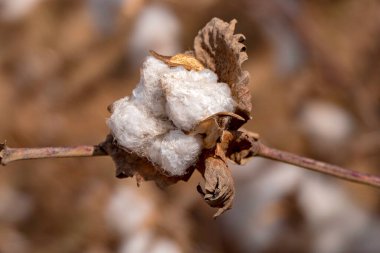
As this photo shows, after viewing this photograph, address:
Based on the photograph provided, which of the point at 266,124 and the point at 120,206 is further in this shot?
the point at 266,124

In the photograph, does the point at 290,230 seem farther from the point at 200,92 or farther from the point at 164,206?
the point at 200,92

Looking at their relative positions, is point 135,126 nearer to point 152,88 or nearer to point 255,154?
point 152,88

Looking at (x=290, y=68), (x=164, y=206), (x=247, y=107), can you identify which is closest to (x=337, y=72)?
(x=290, y=68)

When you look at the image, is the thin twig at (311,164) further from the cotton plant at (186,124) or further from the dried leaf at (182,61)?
the dried leaf at (182,61)

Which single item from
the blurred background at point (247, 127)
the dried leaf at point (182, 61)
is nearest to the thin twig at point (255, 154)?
the dried leaf at point (182, 61)

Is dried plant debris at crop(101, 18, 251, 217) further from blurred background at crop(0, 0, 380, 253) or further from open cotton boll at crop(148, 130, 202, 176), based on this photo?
blurred background at crop(0, 0, 380, 253)
